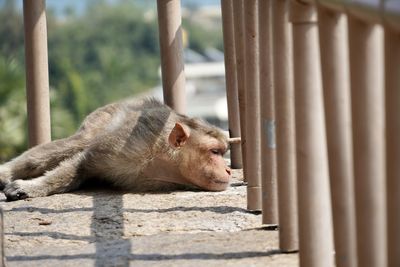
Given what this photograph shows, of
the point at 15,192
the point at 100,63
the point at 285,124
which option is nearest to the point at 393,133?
the point at 285,124

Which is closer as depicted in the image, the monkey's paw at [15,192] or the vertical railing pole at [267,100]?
the vertical railing pole at [267,100]

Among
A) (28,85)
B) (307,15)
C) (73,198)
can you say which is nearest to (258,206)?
(73,198)

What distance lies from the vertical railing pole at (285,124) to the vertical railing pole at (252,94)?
0.91 metres

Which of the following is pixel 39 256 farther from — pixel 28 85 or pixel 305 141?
pixel 28 85

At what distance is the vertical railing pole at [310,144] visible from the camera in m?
3.54

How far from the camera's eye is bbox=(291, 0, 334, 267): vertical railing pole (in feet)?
11.6

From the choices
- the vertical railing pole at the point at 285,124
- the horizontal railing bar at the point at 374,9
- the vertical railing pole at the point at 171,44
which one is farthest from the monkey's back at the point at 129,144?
the horizontal railing bar at the point at 374,9

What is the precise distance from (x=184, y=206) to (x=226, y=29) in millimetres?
1430

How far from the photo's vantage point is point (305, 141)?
354 centimetres

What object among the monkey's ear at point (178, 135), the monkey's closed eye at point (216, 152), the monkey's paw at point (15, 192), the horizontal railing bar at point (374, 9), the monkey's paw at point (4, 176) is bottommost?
the monkey's paw at point (15, 192)

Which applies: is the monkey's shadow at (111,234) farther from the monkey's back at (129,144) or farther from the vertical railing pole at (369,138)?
the vertical railing pole at (369,138)

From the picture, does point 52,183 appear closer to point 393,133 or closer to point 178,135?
point 178,135

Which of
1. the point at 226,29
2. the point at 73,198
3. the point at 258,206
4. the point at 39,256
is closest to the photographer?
the point at 39,256

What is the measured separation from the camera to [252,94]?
16.2 feet
